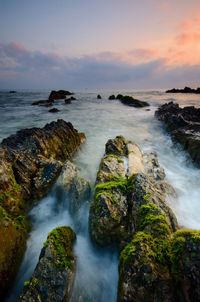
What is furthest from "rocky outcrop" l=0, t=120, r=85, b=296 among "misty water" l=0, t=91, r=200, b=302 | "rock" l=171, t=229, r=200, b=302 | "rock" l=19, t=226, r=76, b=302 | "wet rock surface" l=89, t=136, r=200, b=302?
"rock" l=171, t=229, r=200, b=302

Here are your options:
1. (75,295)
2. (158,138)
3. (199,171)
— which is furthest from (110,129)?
(75,295)

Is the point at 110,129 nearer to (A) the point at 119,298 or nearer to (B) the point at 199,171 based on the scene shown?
(B) the point at 199,171

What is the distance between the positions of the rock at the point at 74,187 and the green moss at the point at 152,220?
2469 millimetres

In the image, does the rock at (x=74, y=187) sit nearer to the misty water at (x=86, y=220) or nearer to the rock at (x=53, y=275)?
the misty water at (x=86, y=220)

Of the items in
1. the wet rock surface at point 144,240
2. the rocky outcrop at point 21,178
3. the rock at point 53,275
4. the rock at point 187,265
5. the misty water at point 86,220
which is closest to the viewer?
the rock at point 187,265

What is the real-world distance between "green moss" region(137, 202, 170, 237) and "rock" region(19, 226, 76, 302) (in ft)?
5.87

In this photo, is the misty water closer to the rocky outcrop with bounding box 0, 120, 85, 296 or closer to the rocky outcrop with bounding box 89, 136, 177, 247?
the rocky outcrop with bounding box 0, 120, 85, 296

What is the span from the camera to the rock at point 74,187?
24.3ft

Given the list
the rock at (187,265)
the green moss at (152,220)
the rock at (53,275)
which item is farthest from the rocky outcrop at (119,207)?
the rock at (187,265)

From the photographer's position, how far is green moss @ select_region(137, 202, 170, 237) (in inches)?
189

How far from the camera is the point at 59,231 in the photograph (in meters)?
5.45

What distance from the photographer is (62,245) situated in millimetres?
5148

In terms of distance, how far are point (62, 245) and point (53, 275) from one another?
30.3 inches

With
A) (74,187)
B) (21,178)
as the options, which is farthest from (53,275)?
(21,178)
